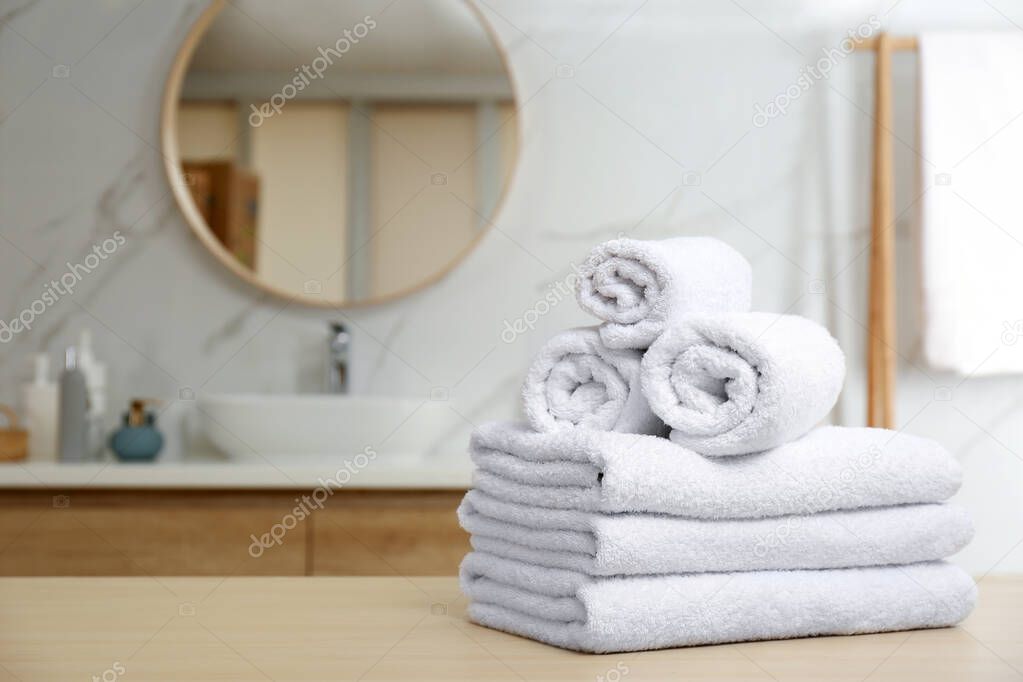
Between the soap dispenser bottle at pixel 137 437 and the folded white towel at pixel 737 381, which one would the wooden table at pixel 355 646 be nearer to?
the folded white towel at pixel 737 381

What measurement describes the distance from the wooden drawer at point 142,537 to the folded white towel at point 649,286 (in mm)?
1158

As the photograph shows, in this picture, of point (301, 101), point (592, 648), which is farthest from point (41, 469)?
point (592, 648)

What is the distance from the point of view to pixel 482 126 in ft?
7.37

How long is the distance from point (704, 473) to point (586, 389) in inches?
4.5

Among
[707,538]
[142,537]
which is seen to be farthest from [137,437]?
[707,538]

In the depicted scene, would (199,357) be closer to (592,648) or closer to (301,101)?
(301,101)

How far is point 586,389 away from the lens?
802 millimetres

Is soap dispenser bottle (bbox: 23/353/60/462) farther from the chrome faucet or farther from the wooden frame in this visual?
the wooden frame

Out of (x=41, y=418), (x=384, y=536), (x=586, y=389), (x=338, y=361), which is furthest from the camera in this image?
(x=338, y=361)

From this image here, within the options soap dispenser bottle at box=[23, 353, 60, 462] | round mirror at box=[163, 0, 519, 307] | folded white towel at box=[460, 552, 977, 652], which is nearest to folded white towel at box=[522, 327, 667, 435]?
folded white towel at box=[460, 552, 977, 652]

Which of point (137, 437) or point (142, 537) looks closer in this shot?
point (142, 537)

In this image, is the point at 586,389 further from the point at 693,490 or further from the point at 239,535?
the point at 239,535

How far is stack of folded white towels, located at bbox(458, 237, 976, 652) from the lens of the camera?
71 cm

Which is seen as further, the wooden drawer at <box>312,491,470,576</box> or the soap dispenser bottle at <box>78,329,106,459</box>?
the soap dispenser bottle at <box>78,329,106,459</box>
